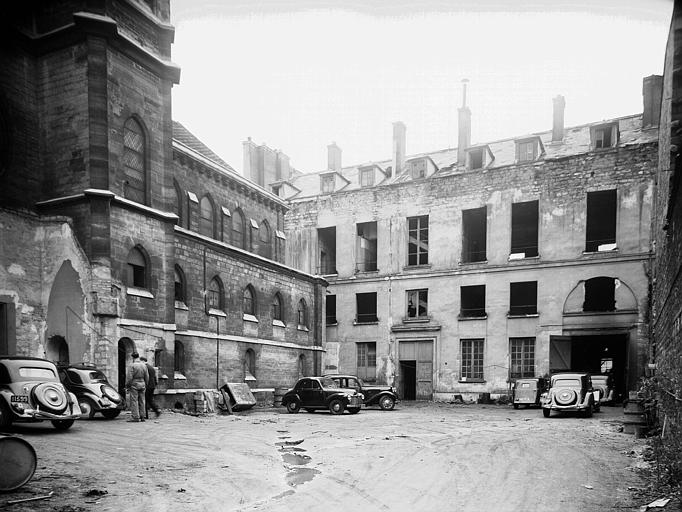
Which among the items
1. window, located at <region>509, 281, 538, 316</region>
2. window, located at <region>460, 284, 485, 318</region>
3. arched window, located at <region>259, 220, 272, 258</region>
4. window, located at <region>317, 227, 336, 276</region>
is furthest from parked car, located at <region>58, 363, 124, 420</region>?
window, located at <region>317, 227, 336, 276</region>

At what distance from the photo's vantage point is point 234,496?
7.36 metres

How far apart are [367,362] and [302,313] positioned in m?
6.15

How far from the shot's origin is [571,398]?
65.3 ft

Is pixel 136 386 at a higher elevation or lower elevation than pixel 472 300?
lower

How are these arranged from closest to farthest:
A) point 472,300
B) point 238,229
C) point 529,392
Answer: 1. point 529,392
2. point 238,229
3. point 472,300

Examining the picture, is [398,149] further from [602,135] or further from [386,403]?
[386,403]

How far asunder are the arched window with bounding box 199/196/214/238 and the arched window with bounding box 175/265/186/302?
6937 millimetres

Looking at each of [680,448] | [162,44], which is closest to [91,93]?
[162,44]

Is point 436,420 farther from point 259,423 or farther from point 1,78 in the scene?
point 1,78

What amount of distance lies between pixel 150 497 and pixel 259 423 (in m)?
9.70

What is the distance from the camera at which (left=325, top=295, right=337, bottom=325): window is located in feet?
116

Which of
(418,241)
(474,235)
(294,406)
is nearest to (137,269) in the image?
(294,406)

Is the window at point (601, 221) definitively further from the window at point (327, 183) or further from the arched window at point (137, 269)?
the arched window at point (137, 269)

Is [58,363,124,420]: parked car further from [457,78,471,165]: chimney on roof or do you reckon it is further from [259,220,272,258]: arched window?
[457,78,471,165]: chimney on roof
